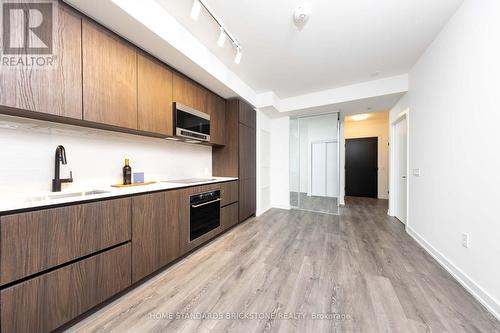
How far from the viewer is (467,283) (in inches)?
61.6

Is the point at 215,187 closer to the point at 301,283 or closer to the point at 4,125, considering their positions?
the point at 301,283

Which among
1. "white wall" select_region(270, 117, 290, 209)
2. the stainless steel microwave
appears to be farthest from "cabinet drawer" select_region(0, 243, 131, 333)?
"white wall" select_region(270, 117, 290, 209)

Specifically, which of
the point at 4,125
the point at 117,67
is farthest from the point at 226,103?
the point at 4,125

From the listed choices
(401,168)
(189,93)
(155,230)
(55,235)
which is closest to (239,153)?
(189,93)

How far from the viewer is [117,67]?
160 centimetres

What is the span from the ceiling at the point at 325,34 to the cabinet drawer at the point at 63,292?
231 centimetres

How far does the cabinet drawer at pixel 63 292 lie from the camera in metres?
0.95

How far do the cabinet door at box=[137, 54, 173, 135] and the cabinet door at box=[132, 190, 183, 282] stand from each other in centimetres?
77

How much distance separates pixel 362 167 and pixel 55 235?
22.6 feet

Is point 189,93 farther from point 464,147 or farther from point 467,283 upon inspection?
point 467,283

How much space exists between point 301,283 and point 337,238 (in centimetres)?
132

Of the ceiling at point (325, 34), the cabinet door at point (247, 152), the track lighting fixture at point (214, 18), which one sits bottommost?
the cabinet door at point (247, 152)
